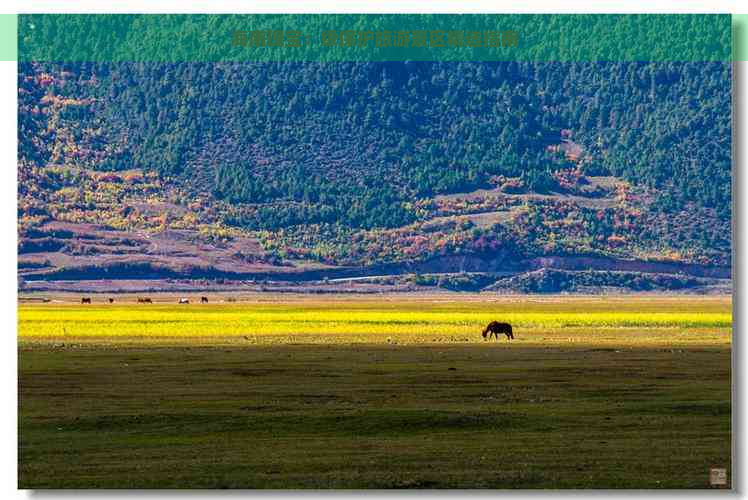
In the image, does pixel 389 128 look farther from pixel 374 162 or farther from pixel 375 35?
pixel 375 35

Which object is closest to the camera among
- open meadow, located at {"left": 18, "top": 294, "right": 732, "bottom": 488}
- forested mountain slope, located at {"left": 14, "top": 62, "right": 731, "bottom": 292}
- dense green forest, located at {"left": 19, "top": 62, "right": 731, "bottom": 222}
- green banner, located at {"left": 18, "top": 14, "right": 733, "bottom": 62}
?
open meadow, located at {"left": 18, "top": 294, "right": 732, "bottom": 488}

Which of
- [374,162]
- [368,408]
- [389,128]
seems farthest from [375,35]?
[389,128]

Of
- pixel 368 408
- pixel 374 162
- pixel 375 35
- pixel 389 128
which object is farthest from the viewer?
pixel 389 128

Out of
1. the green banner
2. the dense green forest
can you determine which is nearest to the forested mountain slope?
the dense green forest

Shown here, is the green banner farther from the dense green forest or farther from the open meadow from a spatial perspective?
the open meadow

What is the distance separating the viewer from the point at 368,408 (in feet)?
97.3

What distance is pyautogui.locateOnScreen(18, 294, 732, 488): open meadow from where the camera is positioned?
22938 millimetres

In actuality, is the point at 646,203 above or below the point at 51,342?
above

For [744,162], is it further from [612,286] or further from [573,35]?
[612,286]

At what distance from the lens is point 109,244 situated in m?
102

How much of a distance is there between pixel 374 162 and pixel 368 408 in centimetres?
8472

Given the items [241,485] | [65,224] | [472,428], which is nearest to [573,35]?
[65,224]

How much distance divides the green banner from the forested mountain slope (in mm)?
3303
